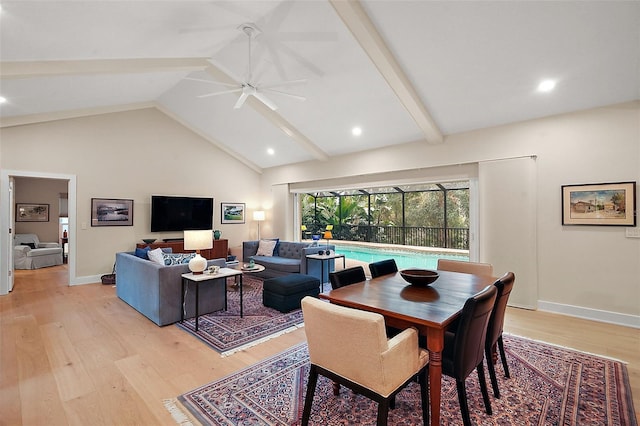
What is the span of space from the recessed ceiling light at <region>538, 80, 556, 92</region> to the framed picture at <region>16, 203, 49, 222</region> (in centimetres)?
1231

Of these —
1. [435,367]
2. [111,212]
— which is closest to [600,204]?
[435,367]

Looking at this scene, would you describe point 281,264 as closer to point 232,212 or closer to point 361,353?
point 232,212

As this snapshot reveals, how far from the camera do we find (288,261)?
6.07m

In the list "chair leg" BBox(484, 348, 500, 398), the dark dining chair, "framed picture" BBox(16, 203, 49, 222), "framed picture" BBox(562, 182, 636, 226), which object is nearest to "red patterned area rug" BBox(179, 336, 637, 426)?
"chair leg" BBox(484, 348, 500, 398)

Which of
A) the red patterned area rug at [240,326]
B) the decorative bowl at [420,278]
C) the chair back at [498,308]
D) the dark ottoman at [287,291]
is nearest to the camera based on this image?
the chair back at [498,308]

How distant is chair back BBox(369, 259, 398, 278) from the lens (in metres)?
3.05

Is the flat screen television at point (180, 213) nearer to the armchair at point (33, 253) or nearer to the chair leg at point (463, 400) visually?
the armchair at point (33, 253)

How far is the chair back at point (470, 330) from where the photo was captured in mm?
Result: 1739

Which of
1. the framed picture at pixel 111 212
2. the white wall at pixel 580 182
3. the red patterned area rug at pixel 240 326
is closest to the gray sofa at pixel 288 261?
the red patterned area rug at pixel 240 326

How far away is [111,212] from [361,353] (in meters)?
6.75

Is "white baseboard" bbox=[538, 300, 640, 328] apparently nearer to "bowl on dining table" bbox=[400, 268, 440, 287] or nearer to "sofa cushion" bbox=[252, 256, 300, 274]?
"bowl on dining table" bbox=[400, 268, 440, 287]

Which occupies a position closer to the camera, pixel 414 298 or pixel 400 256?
pixel 414 298

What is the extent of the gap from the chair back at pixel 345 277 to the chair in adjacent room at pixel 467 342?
98 cm

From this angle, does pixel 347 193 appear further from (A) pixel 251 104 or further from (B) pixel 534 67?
(B) pixel 534 67
